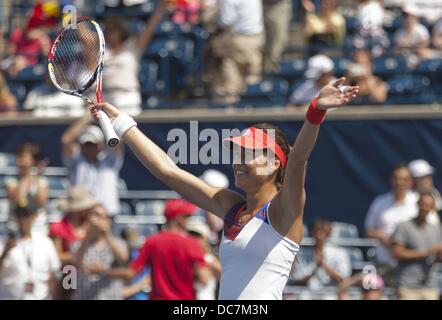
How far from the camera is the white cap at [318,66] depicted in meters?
10.6

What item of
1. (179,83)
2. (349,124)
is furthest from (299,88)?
(179,83)

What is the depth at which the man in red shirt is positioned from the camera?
815 cm

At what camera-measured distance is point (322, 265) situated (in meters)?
9.41

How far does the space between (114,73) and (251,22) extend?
145 centimetres

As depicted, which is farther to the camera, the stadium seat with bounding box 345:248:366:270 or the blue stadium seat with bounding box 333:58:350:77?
the blue stadium seat with bounding box 333:58:350:77

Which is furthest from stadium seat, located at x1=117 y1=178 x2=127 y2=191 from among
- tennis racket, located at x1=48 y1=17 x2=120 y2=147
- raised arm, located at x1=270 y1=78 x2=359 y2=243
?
raised arm, located at x1=270 y1=78 x2=359 y2=243

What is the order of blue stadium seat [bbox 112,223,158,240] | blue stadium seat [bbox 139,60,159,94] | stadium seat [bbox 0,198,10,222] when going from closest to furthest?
blue stadium seat [bbox 112,223,158,240] → stadium seat [bbox 0,198,10,222] → blue stadium seat [bbox 139,60,159,94]

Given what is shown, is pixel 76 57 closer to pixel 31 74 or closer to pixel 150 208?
pixel 150 208

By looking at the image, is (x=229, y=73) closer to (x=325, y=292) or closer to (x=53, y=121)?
(x=53, y=121)

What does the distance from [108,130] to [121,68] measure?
19.2 ft

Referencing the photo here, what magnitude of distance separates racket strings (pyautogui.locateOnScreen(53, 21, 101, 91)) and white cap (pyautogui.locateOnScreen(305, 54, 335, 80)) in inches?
194

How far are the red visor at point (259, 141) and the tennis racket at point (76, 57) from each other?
3.05 feet

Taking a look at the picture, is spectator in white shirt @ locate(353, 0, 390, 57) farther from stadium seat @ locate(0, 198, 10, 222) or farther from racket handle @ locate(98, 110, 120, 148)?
racket handle @ locate(98, 110, 120, 148)

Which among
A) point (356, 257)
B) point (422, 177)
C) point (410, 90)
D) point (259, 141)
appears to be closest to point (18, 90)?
point (410, 90)
